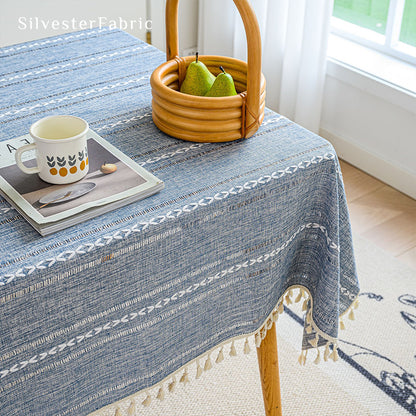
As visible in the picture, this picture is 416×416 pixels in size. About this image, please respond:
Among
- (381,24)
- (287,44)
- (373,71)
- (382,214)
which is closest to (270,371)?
(382,214)

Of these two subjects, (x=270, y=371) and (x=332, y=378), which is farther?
(x=332, y=378)

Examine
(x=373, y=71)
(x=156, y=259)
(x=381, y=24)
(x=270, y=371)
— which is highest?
(x=156, y=259)

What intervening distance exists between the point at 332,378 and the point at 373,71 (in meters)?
1.33

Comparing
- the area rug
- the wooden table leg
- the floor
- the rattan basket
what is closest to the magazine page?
the rattan basket

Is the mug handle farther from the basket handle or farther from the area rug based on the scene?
the area rug

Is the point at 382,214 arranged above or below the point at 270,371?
below

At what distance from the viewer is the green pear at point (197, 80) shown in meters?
1.08

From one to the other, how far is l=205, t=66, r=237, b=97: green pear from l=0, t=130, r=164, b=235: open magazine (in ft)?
0.65

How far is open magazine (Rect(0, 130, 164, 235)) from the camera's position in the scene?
0.88 metres

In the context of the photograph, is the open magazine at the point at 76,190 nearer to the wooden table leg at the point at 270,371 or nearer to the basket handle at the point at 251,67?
the basket handle at the point at 251,67

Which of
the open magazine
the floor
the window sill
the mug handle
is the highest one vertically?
the mug handle

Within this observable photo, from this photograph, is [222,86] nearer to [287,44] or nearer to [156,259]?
[156,259]

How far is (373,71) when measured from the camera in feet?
7.79

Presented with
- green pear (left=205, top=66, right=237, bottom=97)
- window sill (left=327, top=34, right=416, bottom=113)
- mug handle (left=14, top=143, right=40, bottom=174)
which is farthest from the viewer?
window sill (left=327, top=34, right=416, bottom=113)
